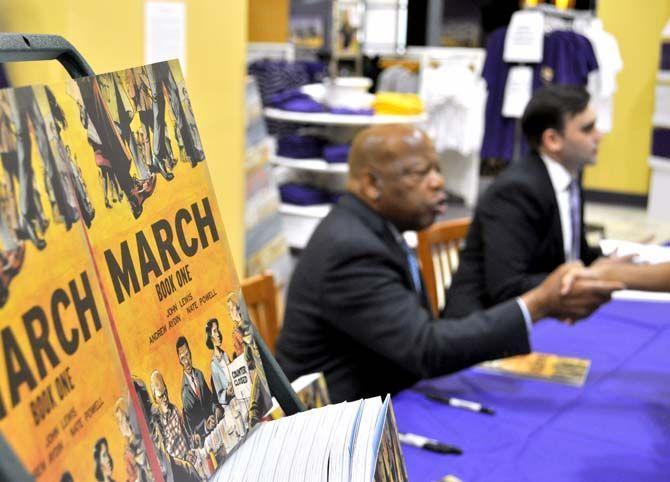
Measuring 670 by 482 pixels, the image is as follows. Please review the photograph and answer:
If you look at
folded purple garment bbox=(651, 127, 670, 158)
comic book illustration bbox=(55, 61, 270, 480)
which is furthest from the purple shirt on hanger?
comic book illustration bbox=(55, 61, 270, 480)

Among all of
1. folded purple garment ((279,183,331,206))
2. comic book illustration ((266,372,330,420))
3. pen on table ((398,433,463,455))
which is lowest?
folded purple garment ((279,183,331,206))

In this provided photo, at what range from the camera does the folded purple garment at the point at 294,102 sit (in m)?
5.47

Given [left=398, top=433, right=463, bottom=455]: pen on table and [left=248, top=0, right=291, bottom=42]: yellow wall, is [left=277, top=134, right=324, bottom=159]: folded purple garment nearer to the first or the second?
[left=248, top=0, right=291, bottom=42]: yellow wall

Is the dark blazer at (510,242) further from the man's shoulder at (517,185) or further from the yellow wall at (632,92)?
the yellow wall at (632,92)

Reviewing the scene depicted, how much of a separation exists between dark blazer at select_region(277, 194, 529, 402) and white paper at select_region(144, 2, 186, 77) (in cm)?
123

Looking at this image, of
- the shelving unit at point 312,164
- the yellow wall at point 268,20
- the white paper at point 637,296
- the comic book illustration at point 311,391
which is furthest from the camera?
the yellow wall at point 268,20

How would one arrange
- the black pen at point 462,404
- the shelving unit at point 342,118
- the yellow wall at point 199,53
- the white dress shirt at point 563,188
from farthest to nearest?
the shelving unit at point 342,118, the white dress shirt at point 563,188, the yellow wall at point 199,53, the black pen at point 462,404

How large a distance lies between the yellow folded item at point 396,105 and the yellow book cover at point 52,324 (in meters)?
5.02

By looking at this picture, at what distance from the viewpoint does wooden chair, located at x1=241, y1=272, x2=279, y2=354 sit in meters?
2.02

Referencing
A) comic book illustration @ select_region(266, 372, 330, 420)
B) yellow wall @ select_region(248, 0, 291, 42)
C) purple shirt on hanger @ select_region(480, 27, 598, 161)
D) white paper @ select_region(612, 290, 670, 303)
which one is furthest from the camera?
yellow wall @ select_region(248, 0, 291, 42)

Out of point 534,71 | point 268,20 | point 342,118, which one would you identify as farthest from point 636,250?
point 268,20

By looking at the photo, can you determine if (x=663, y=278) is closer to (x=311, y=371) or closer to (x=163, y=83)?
(x=311, y=371)

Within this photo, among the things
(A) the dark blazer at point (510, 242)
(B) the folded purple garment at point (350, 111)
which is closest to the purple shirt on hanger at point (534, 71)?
(B) the folded purple garment at point (350, 111)

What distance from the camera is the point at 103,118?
0.61 m
